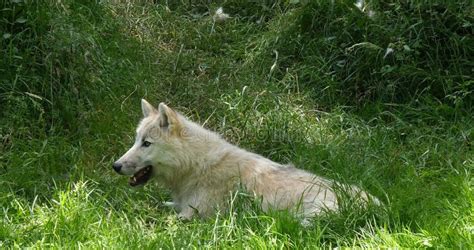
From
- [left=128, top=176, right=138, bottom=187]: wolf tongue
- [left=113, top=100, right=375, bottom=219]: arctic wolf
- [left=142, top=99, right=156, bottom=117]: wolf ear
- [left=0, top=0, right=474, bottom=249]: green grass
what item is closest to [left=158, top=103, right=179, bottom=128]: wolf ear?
[left=113, top=100, right=375, bottom=219]: arctic wolf

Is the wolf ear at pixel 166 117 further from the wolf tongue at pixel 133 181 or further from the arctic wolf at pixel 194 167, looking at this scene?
the wolf tongue at pixel 133 181

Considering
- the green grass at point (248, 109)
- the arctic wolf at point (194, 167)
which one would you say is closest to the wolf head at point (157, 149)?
the arctic wolf at point (194, 167)

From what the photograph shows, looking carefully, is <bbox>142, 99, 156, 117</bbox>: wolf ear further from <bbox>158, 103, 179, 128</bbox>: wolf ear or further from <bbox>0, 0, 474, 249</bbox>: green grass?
<bbox>0, 0, 474, 249</bbox>: green grass

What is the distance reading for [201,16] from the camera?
32.4ft

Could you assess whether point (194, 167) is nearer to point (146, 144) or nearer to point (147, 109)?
point (146, 144)

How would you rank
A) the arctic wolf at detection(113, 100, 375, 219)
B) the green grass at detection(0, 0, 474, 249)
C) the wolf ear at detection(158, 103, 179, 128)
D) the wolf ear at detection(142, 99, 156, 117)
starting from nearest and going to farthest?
the green grass at detection(0, 0, 474, 249) < the arctic wolf at detection(113, 100, 375, 219) < the wolf ear at detection(158, 103, 179, 128) < the wolf ear at detection(142, 99, 156, 117)

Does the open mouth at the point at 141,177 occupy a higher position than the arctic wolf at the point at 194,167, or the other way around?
the arctic wolf at the point at 194,167

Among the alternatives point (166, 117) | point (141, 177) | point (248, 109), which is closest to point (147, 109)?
point (166, 117)

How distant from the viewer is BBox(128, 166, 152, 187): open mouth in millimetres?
5953

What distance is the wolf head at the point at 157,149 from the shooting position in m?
5.89

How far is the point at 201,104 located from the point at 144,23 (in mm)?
1910

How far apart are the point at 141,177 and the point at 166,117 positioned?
19.9 inches

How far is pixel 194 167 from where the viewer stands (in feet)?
19.6

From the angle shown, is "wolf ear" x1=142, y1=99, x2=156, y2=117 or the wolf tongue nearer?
the wolf tongue
